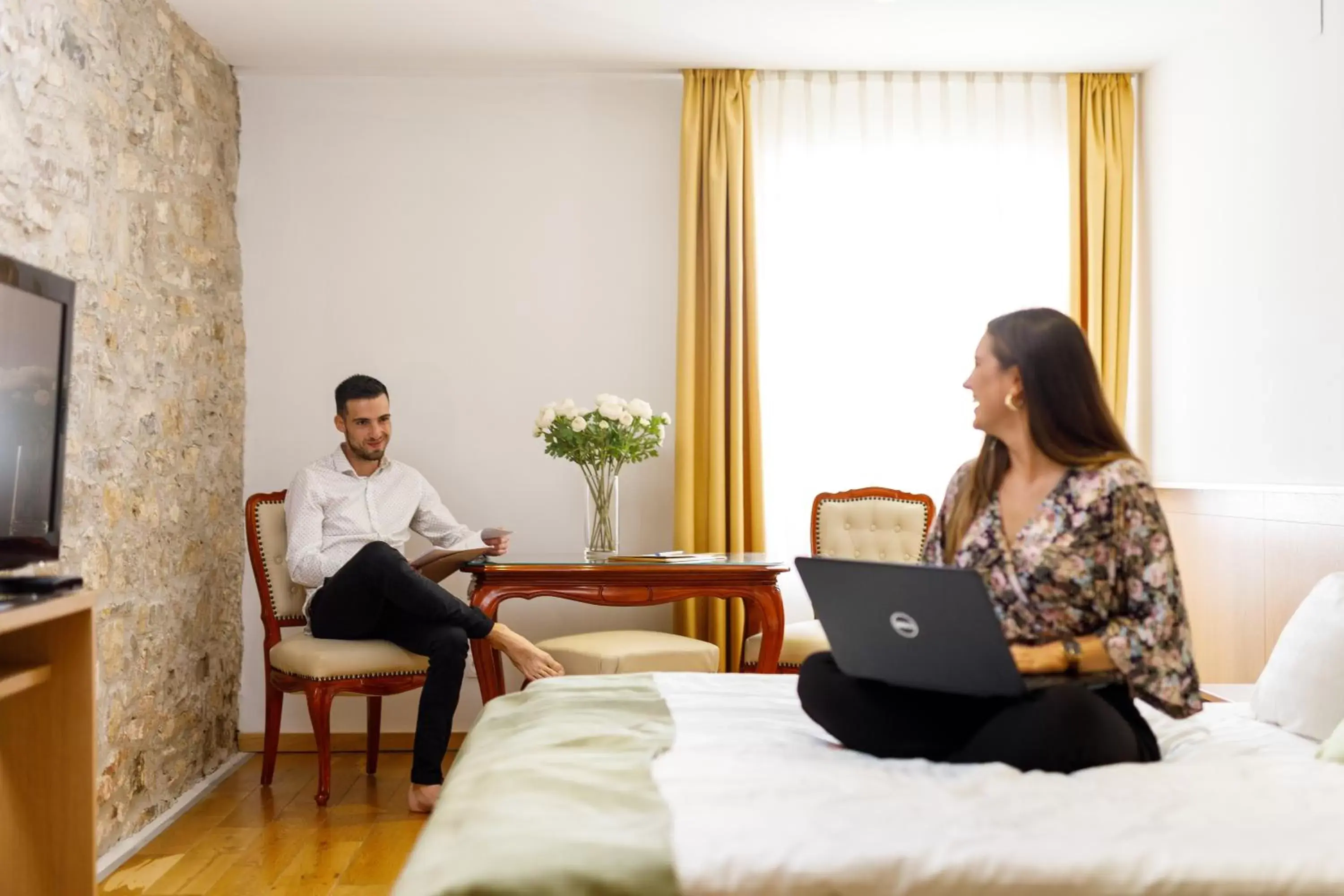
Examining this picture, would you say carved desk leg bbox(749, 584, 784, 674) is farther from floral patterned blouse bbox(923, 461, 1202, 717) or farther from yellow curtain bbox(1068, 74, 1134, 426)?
floral patterned blouse bbox(923, 461, 1202, 717)

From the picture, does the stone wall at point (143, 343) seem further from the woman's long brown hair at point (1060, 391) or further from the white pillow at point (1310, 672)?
the white pillow at point (1310, 672)

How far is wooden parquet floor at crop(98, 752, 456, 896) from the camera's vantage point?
9.77ft

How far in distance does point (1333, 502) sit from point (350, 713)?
11.1 feet

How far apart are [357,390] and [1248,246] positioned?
2939 millimetres

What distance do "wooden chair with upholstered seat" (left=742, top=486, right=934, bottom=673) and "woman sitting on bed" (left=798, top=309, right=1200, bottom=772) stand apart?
202 cm

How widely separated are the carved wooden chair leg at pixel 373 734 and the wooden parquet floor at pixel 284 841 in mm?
38

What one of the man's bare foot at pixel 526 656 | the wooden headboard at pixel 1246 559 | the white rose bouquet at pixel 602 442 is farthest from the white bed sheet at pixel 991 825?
the white rose bouquet at pixel 602 442

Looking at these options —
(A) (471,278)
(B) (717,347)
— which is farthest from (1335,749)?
(A) (471,278)

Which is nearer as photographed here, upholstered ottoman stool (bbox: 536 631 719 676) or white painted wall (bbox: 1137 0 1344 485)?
white painted wall (bbox: 1137 0 1344 485)

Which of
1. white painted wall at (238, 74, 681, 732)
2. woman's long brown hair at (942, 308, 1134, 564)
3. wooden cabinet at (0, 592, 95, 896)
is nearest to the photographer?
woman's long brown hair at (942, 308, 1134, 564)

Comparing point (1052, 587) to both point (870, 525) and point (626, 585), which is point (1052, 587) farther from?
point (870, 525)

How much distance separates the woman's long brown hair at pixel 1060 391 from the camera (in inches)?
81.7

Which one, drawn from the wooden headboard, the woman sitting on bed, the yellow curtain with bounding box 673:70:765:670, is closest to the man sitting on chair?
the yellow curtain with bounding box 673:70:765:670

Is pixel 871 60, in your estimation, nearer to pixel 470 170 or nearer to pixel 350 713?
pixel 470 170
